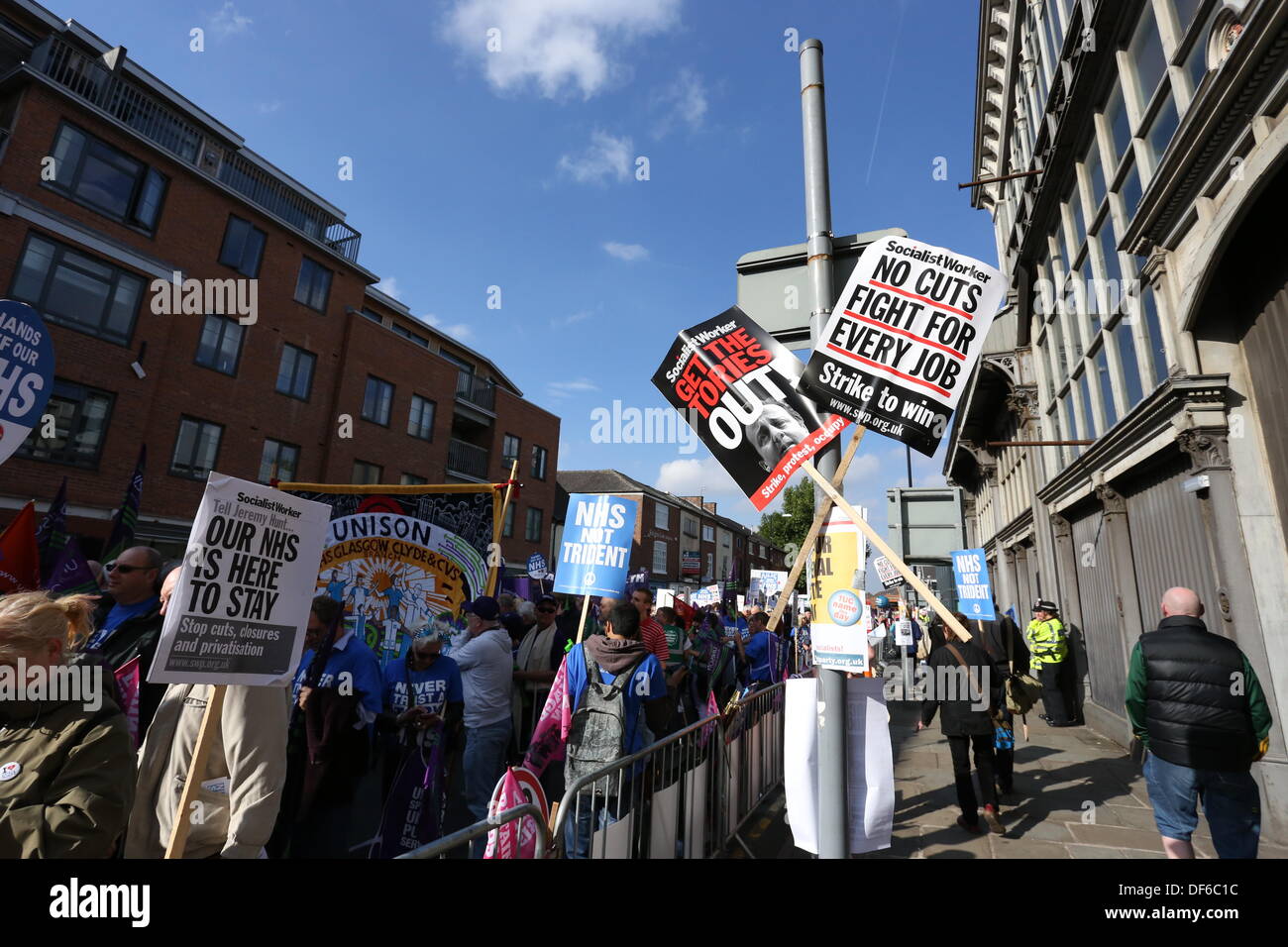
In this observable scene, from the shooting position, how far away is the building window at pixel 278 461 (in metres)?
19.5

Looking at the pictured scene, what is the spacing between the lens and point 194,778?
240cm

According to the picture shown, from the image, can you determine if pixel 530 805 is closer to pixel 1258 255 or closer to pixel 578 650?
pixel 578 650

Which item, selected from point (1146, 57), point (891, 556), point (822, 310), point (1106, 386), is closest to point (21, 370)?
point (822, 310)

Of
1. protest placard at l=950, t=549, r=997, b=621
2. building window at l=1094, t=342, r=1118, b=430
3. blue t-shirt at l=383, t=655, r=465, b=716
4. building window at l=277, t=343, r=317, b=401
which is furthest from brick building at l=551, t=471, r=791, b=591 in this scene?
blue t-shirt at l=383, t=655, r=465, b=716

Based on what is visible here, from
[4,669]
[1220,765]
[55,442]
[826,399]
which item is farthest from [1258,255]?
[55,442]

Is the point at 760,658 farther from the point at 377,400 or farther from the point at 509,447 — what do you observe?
the point at 509,447

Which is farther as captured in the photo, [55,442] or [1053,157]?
[55,442]

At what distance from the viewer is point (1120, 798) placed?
21.5 feet

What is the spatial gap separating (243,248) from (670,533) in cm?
3464

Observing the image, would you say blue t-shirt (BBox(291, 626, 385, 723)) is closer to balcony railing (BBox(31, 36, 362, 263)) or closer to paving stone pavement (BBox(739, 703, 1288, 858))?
paving stone pavement (BBox(739, 703, 1288, 858))

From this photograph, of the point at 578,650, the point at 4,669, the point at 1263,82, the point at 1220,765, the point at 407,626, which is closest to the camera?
the point at 4,669

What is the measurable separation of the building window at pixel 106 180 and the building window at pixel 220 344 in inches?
110

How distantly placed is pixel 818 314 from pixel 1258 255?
5.91 metres

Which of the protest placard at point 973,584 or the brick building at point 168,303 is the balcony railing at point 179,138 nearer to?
the brick building at point 168,303
